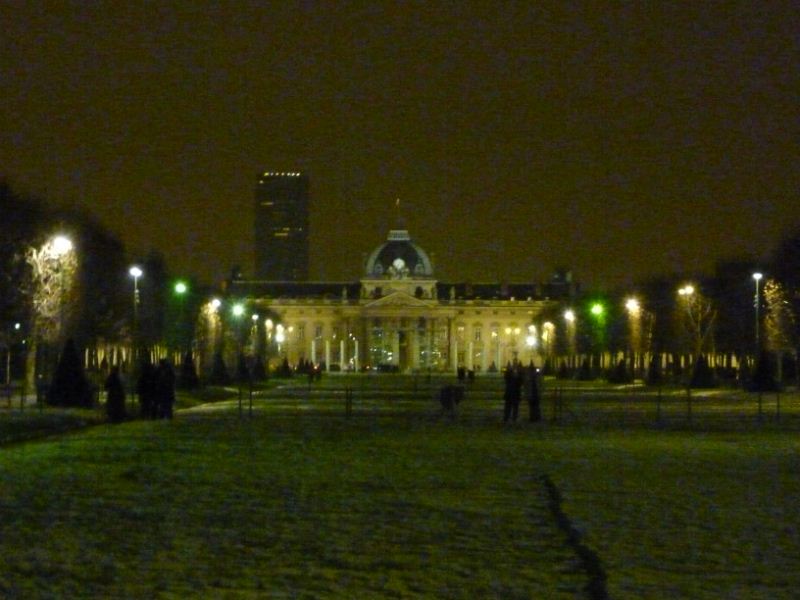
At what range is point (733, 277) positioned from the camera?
10262cm

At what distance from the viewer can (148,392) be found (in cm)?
4475

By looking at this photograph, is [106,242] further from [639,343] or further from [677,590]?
[677,590]

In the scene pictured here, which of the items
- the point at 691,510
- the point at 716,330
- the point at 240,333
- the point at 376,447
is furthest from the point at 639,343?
the point at 691,510

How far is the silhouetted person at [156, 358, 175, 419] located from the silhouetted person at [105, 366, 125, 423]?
131cm

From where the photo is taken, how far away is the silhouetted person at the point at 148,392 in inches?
1753

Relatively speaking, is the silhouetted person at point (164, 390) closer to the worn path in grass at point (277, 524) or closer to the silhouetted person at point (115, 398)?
the silhouetted person at point (115, 398)

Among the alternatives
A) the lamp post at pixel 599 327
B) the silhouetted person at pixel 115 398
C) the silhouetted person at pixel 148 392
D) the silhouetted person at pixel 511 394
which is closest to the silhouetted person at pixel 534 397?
the silhouetted person at pixel 511 394

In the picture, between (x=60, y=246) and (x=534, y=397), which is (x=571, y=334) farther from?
(x=534, y=397)

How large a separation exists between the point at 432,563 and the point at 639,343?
92497 mm

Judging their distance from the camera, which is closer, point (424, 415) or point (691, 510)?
point (691, 510)

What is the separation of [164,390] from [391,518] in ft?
90.7

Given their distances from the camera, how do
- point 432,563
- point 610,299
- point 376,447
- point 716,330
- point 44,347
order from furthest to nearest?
point 610,299, point 716,330, point 44,347, point 376,447, point 432,563

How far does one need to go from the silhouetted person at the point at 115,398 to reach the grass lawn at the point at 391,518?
32.6ft

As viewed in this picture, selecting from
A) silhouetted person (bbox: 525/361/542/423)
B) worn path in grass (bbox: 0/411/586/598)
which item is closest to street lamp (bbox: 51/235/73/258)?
silhouetted person (bbox: 525/361/542/423)
